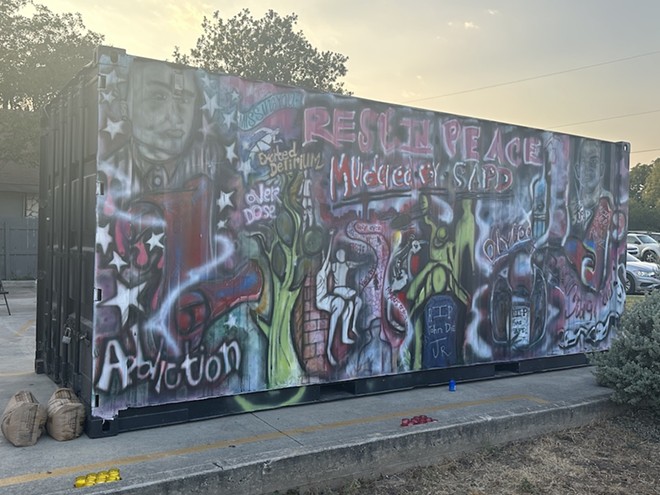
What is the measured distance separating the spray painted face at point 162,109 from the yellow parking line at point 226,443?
2.46m

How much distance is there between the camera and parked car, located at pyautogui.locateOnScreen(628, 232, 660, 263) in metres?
23.5

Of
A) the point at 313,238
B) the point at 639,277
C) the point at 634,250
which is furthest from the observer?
the point at 634,250

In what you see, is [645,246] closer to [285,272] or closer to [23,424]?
[285,272]

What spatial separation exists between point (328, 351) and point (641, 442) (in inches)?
128

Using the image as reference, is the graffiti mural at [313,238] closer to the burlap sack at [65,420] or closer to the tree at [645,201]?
the burlap sack at [65,420]

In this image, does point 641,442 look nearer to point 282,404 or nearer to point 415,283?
point 415,283

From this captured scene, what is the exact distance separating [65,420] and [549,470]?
410cm

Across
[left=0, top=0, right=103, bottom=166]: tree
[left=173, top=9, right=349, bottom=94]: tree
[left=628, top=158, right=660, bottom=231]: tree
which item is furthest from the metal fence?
[left=628, top=158, right=660, bottom=231]: tree

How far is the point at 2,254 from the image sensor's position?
2019cm

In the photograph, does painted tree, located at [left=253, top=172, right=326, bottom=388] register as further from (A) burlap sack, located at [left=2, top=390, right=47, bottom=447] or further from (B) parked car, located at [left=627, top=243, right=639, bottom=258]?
(B) parked car, located at [left=627, top=243, right=639, bottom=258]

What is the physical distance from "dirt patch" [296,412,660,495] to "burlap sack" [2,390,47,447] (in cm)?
230

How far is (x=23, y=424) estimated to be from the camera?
4.60 meters

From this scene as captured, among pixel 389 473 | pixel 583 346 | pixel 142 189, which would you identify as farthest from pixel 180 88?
pixel 583 346

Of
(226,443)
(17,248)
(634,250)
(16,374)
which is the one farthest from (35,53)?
(634,250)
